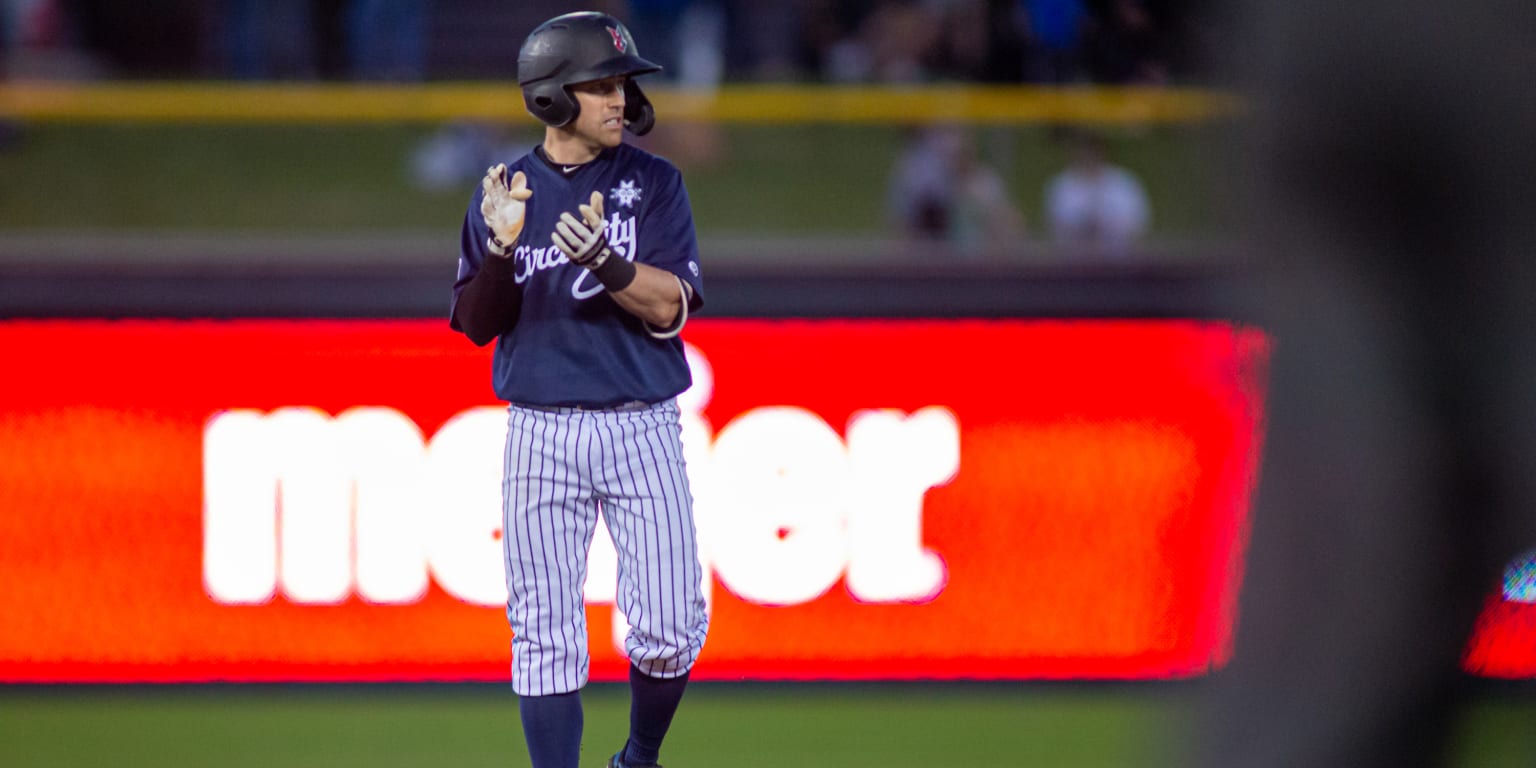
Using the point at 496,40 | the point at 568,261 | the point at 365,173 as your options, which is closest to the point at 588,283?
the point at 568,261

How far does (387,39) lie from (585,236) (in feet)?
12.3

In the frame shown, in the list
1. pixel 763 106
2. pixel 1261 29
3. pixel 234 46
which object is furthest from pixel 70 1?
pixel 1261 29

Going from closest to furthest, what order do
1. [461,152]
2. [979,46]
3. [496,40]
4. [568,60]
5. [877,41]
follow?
[568,60], [979,46], [877,41], [461,152], [496,40]

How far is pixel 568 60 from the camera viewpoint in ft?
8.18

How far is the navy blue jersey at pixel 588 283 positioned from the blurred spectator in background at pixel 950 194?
264cm

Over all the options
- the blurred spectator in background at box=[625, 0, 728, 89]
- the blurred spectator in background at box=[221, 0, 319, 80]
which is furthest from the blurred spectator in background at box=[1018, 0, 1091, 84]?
the blurred spectator in background at box=[221, 0, 319, 80]

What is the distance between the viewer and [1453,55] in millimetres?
1122

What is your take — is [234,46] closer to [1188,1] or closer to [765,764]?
[765,764]

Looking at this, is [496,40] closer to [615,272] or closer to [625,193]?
[625,193]

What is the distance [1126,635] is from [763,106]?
6.44 ft

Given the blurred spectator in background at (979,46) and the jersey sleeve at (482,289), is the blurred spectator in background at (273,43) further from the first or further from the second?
the jersey sleeve at (482,289)

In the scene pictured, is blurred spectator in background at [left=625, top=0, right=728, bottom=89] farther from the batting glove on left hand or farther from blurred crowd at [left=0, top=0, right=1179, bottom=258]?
the batting glove on left hand

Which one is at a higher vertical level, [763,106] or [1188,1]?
[1188,1]

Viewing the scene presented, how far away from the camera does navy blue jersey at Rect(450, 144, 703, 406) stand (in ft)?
8.59
